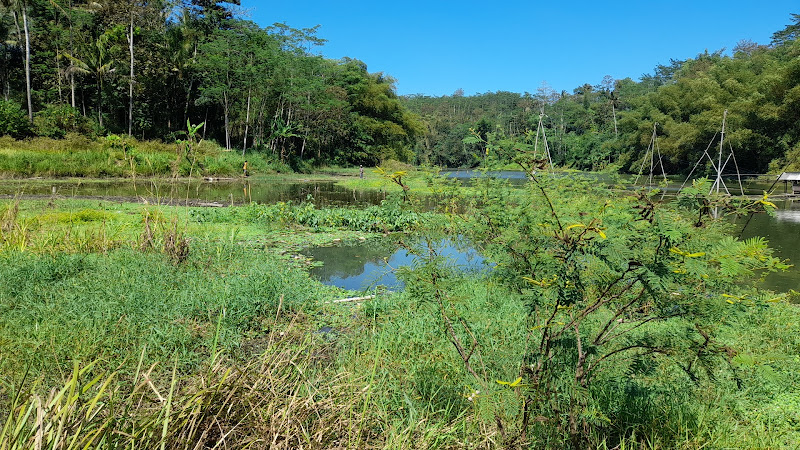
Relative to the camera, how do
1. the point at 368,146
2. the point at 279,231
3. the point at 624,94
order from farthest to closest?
the point at 624,94 → the point at 368,146 → the point at 279,231

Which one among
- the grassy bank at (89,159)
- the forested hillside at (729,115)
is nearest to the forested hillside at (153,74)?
the grassy bank at (89,159)

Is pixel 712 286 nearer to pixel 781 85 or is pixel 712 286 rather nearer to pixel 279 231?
pixel 279 231

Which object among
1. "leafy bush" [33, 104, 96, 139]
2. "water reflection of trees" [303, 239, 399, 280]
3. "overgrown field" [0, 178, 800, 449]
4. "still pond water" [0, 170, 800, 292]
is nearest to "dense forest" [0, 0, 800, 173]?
"leafy bush" [33, 104, 96, 139]

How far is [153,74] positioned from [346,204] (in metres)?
18.3

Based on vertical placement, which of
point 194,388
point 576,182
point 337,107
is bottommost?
point 194,388

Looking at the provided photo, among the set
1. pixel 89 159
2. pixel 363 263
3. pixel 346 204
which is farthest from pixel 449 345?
pixel 89 159

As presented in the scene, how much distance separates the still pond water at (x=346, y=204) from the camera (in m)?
6.62

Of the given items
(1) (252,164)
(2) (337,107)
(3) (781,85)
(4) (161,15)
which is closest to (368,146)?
(2) (337,107)

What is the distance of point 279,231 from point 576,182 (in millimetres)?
7506

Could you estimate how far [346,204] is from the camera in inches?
589

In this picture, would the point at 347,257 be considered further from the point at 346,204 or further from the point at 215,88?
the point at 215,88

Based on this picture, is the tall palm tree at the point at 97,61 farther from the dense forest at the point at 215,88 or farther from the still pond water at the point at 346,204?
the still pond water at the point at 346,204

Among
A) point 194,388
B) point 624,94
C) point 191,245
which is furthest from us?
point 624,94

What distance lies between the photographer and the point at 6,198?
11.5 m
